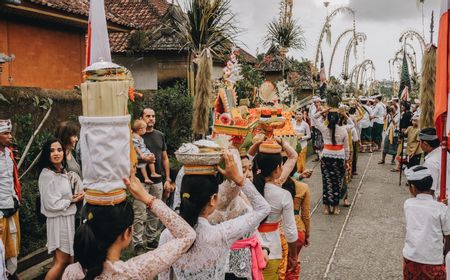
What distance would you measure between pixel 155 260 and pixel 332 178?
6.75 m

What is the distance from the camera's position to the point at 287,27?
15609 millimetres

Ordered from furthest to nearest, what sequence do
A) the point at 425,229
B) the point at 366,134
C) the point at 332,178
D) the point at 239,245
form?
the point at 366,134 → the point at 332,178 → the point at 425,229 → the point at 239,245

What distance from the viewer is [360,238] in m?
7.62

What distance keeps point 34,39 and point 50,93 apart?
3.83 m

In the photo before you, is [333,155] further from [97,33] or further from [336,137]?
[97,33]

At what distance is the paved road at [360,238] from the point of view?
631cm

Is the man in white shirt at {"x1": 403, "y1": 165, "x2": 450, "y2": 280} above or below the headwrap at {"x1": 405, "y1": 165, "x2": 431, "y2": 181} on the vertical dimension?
below

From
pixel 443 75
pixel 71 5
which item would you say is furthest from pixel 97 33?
pixel 71 5

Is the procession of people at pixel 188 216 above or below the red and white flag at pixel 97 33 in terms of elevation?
below

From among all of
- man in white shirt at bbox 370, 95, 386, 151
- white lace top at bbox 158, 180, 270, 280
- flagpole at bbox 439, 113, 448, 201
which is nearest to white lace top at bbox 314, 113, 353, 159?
flagpole at bbox 439, 113, 448, 201

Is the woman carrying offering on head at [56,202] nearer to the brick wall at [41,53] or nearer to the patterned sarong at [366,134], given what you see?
the brick wall at [41,53]

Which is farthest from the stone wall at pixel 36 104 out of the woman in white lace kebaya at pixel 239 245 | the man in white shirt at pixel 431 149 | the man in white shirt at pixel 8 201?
the man in white shirt at pixel 431 149

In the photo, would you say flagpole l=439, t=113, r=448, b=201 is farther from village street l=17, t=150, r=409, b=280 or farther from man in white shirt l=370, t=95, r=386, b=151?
man in white shirt l=370, t=95, r=386, b=151

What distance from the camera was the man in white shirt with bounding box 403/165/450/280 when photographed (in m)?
4.27
